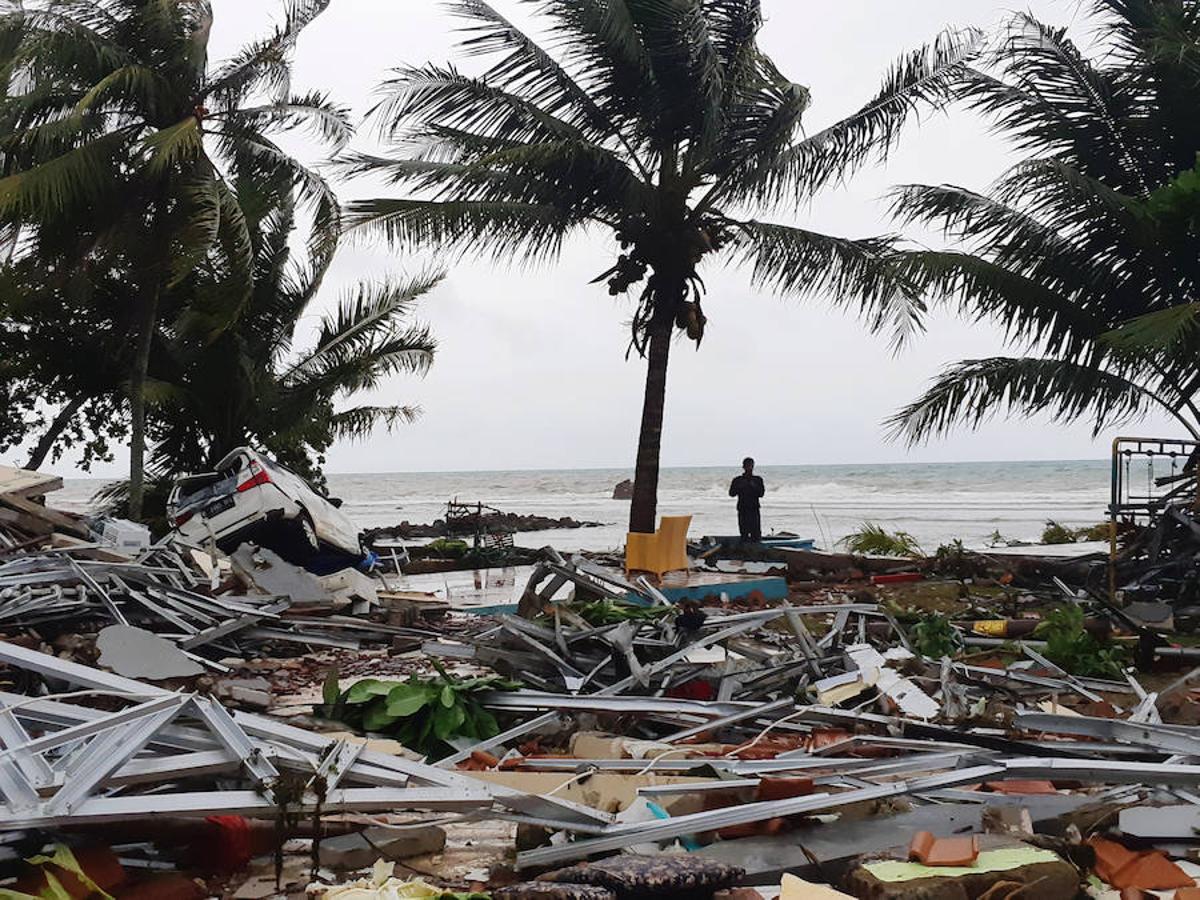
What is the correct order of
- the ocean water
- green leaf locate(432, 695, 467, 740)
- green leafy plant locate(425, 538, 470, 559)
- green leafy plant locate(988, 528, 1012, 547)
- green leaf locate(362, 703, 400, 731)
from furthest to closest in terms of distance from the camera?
1. the ocean water
2. green leafy plant locate(988, 528, 1012, 547)
3. green leafy plant locate(425, 538, 470, 559)
4. green leaf locate(362, 703, 400, 731)
5. green leaf locate(432, 695, 467, 740)

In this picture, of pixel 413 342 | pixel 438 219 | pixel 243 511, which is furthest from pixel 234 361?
pixel 243 511

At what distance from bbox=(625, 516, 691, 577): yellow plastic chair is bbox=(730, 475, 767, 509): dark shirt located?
286cm

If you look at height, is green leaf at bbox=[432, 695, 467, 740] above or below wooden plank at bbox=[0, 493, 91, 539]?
below

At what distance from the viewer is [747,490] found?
51.0 feet

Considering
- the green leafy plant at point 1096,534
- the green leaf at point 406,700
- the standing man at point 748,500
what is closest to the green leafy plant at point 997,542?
the green leafy plant at point 1096,534

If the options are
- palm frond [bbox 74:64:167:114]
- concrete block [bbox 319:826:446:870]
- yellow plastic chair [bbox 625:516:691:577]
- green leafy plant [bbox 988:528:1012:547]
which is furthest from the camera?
green leafy plant [bbox 988:528:1012:547]

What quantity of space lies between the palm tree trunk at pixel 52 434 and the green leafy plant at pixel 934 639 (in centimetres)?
1611

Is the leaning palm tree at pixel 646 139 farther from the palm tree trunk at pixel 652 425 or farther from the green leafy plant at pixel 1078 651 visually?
the green leafy plant at pixel 1078 651

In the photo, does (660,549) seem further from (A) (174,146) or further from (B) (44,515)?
(A) (174,146)

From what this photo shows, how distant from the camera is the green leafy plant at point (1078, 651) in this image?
21.8ft

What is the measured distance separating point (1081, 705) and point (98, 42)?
46.6 ft

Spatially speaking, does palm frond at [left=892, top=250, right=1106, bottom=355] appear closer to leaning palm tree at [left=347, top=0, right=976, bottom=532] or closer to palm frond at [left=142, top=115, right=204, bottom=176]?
leaning palm tree at [left=347, top=0, right=976, bottom=532]

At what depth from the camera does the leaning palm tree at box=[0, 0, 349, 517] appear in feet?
47.0

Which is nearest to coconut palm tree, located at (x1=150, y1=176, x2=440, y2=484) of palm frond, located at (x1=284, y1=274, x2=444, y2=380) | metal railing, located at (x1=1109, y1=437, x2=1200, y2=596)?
palm frond, located at (x1=284, y1=274, x2=444, y2=380)
